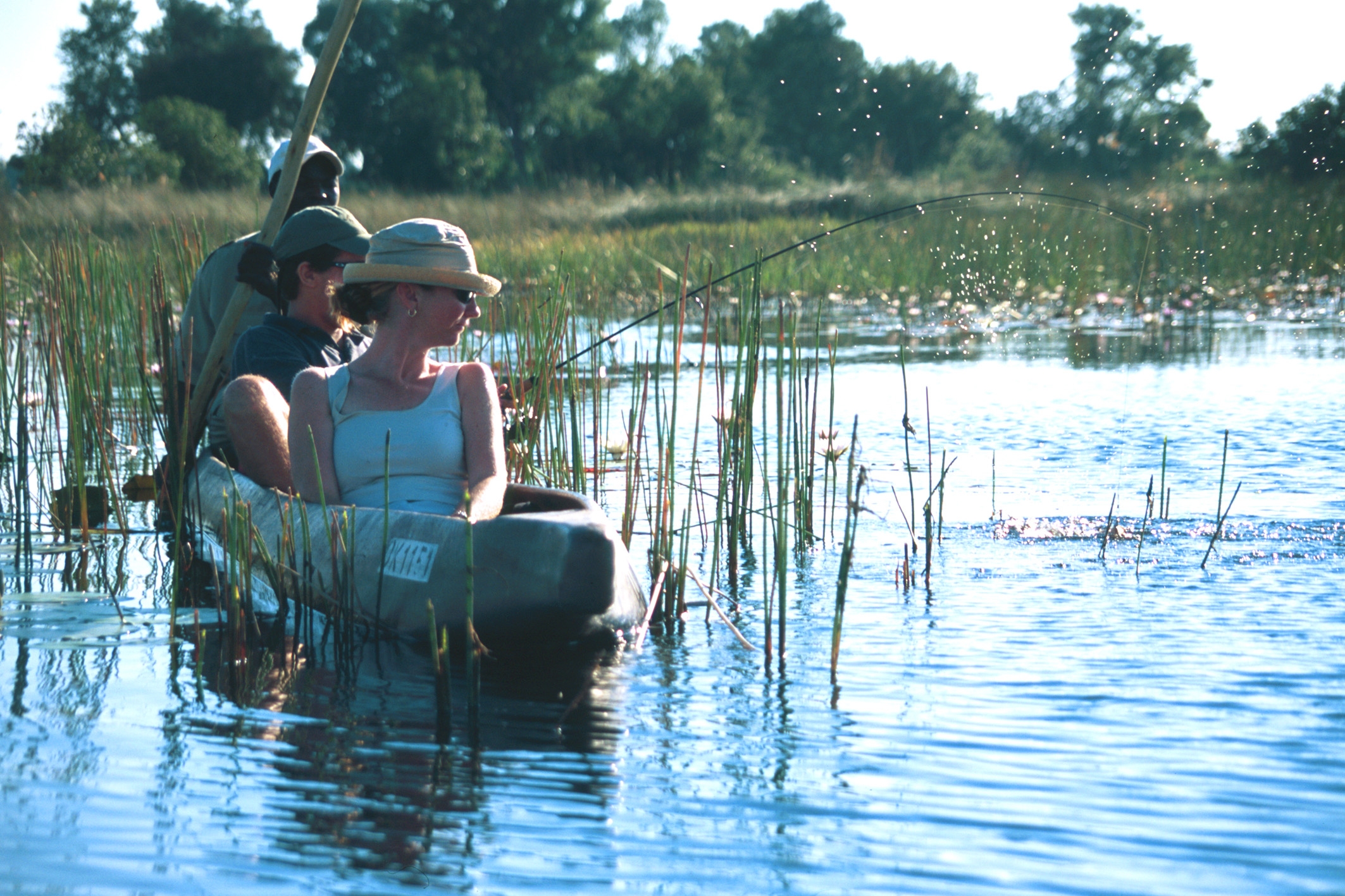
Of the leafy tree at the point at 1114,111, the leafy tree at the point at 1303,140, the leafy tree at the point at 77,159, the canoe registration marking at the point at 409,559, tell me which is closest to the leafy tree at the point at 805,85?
the leafy tree at the point at 1114,111

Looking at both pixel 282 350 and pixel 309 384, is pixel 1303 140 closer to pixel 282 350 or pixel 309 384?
pixel 282 350

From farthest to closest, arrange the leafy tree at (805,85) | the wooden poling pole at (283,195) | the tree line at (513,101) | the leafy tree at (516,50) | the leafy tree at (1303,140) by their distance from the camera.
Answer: the leafy tree at (805,85) < the leafy tree at (516,50) < the tree line at (513,101) < the leafy tree at (1303,140) < the wooden poling pole at (283,195)

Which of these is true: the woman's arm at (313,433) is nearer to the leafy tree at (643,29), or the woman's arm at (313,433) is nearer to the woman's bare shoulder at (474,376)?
the woman's bare shoulder at (474,376)

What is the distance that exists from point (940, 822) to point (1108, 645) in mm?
1189

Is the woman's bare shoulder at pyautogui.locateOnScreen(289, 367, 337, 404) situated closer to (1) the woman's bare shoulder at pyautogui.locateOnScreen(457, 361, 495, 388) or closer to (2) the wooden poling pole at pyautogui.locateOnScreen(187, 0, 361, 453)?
(1) the woman's bare shoulder at pyautogui.locateOnScreen(457, 361, 495, 388)

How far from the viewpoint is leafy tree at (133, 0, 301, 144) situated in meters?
46.2

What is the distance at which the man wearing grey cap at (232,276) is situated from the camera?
4.79 meters

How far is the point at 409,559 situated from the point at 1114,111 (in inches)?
562

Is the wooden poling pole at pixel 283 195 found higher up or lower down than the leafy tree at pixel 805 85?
lower down

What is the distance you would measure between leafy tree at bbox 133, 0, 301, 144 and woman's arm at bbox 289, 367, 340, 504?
44843 mm

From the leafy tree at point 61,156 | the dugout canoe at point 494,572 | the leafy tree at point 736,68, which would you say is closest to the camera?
the dugout canoe at point 494,572

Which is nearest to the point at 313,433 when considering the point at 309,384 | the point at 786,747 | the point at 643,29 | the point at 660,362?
the point at 309,384

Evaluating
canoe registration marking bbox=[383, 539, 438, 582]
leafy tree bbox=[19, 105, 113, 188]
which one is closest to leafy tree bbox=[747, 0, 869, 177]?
leafy tree bbox=[19, 105, 113, 188]

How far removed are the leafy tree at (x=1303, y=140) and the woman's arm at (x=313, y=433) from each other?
1442 centimetres
